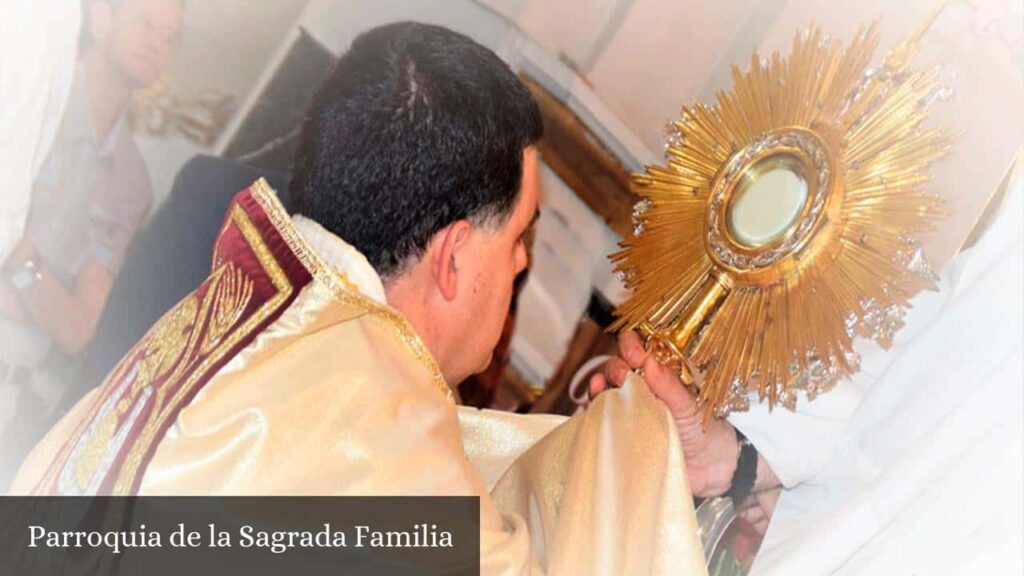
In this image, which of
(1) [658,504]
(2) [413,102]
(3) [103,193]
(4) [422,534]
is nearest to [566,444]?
(1) [658,504]

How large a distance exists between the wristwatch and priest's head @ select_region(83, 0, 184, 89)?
0.52 m

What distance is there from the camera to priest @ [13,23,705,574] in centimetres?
158

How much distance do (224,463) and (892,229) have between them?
1061 millimetres

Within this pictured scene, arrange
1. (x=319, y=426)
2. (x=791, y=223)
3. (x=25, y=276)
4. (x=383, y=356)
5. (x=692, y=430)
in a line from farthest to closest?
(x=25, y=276) → (x=692, y=430) → (x=791, y=223) → (x=383, y=356) → (x=319, y=426)

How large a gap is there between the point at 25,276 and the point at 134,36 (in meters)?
0.68

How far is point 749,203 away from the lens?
1.90m

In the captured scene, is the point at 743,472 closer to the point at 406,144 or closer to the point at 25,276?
the point at 406,144

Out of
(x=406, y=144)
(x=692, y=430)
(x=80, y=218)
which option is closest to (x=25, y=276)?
(x=80, y=218)

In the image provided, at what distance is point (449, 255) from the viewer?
188 cm

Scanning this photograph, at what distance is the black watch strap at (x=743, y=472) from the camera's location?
2068mm

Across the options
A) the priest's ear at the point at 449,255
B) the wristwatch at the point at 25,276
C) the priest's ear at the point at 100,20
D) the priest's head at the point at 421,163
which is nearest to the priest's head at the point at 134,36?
the priest's ear at the point at 100,20

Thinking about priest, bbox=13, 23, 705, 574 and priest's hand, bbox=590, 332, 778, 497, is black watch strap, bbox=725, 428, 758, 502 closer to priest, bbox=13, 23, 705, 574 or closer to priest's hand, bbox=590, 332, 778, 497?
priest's hand, bbox=590, 332, 778, 497

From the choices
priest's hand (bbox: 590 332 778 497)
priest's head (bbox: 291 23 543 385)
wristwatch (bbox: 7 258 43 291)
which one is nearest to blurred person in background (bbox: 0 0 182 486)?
wristwatch (bbox: 7 258 43 291)

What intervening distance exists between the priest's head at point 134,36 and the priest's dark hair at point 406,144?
1178 mm
